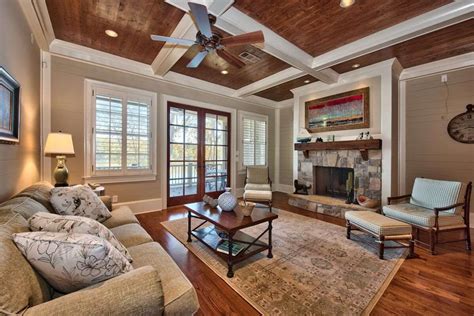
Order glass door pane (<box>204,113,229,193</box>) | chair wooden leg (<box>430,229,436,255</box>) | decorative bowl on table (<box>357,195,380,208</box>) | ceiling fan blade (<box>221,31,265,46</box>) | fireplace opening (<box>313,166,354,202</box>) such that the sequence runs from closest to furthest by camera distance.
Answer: ceiling fan blade (<box>221,31,265,46</box>) < chair wooden leg (<box>430,229,436,255</box>) < decorative bowl on table (<box>357,195,380,208</box>) < fireplace opening (<box>313,166,354,202</box>) < glass door pane (<box>204,113,229,193</box>)

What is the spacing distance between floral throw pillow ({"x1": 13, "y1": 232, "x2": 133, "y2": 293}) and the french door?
3.58m

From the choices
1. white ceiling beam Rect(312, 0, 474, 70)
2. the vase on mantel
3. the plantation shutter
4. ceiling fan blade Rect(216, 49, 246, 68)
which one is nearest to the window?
the plantation shutter

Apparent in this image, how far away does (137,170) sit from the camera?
4020 millimetres

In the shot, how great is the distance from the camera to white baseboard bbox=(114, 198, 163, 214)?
3.99 meters

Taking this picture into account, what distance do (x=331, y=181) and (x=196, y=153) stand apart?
3277mm

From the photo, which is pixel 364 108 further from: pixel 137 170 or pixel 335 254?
pixel 137 170

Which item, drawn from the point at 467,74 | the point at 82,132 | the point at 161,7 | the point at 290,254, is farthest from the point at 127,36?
the point at 467,74

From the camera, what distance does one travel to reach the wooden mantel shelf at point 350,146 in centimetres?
388

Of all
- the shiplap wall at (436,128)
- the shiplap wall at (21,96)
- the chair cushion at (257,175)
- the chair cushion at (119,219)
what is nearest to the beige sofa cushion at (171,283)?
the chair cushion at (119,219)

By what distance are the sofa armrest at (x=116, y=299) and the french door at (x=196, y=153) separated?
367cm

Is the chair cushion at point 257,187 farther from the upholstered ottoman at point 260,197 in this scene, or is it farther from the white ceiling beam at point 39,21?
the white ceiling beam at point 39,21

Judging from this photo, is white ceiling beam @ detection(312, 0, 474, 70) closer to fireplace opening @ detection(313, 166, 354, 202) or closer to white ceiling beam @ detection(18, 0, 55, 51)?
fireplace opening @ detection(313, 166, 354, 202)

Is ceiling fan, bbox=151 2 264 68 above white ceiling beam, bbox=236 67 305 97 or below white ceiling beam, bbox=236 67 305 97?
below

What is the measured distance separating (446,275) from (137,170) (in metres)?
4.55
